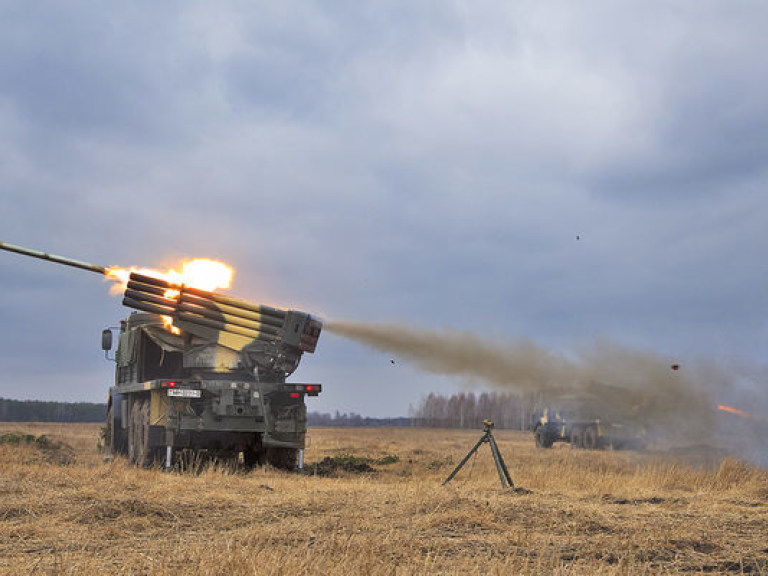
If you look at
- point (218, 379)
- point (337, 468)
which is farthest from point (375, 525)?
point (337, 468)

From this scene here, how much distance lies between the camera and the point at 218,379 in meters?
17.4

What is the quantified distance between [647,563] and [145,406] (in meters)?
12.4

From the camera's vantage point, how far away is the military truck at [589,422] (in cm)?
3428

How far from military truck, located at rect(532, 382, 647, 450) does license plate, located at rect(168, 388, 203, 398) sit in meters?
19.3

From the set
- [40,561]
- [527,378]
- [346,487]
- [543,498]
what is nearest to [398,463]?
[527,378]

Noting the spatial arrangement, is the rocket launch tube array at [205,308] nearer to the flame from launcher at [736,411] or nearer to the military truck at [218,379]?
the military truck at [218,379]

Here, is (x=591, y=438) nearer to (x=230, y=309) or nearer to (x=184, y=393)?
(x=230, y=309)

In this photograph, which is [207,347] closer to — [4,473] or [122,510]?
[4,473]

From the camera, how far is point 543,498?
40.3 feet

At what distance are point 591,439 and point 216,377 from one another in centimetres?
2326

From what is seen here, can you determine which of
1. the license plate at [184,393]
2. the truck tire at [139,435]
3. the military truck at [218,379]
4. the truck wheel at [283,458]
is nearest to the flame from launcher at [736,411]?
the military truck at [218,379]

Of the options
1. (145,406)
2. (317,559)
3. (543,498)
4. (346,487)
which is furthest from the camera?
(145,406)

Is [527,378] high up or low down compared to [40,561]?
up

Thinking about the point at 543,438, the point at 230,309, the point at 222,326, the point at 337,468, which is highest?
the point at 230,309
